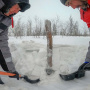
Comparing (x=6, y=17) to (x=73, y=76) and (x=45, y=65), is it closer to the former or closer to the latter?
(x=45, y=65)

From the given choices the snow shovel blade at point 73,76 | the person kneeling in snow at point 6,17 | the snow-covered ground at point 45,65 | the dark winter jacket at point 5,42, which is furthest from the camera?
the snow shovel blade at point 73,76

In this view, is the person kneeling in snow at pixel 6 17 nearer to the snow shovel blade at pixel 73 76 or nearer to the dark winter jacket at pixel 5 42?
the dark winter jacket at pixel 5 42

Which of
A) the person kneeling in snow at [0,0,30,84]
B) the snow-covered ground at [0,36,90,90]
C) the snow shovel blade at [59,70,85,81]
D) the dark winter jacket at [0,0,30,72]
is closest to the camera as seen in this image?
the person kneeling in snow at [0,0,30,84]

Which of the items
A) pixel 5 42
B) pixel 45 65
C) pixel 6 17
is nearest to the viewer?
pixel 6 17

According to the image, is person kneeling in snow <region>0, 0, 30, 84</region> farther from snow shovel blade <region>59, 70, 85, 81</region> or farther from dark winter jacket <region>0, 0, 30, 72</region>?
snow shovel blade <region>59, 70, 85, 81</region>

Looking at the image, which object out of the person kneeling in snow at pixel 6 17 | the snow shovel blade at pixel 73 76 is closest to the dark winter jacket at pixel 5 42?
the person kneeling in snow at pixel 6 17

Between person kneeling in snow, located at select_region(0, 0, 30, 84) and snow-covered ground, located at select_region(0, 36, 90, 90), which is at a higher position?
person kneeling in snow, located at select_region(0, 0, 30, 84)

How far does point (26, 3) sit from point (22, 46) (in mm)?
1988

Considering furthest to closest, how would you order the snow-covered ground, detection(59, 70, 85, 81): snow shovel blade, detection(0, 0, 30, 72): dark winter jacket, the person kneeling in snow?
detection(59, 70, 85, 81): snow shovel blade < the snow-covered ground < detection(0, 0, 30, 72): dark winter jacket < the person kneeling in snow

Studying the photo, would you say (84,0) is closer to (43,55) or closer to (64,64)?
(64,64)

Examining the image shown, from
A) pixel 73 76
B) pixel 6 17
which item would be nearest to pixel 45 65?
pixel 73 76

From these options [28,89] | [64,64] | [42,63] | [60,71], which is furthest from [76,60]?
[28,89]

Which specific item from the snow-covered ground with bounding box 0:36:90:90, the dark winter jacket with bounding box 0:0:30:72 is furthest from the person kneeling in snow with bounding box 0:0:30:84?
the snow-covered ground with bounding box 0:36:90:90

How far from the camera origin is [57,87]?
1909 mm
